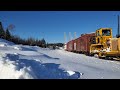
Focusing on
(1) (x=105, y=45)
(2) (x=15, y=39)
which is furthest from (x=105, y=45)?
(2) (x=15, y=39)

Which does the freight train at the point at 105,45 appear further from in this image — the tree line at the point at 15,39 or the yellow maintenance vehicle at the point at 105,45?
the tree line at the point at 15,39

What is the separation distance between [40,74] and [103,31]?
622 inches

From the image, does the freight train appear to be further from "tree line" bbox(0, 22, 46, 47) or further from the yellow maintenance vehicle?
"tree line" bbox(0, 22, 46, 47)

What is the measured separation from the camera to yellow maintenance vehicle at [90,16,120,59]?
791 inches

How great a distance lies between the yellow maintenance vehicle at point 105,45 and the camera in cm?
2009

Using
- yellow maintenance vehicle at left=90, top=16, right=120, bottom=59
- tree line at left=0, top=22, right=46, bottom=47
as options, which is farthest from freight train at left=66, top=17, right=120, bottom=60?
tree line at left=0, top=22, right=46, bottom=47

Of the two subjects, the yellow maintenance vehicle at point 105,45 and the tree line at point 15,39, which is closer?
the yellow maintenance vehicle at point 105,45

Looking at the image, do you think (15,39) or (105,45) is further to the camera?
(15,39)

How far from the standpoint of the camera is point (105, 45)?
72.1 ft

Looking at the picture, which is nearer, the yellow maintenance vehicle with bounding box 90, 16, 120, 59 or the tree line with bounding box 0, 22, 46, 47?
the yellow maintenance vehicle with bounding box 90, 16, 120, 59

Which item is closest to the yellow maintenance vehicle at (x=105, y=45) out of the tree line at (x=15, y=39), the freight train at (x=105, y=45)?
the freight train at (x=105, y=45)

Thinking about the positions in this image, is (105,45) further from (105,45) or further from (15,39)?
(15,39)
